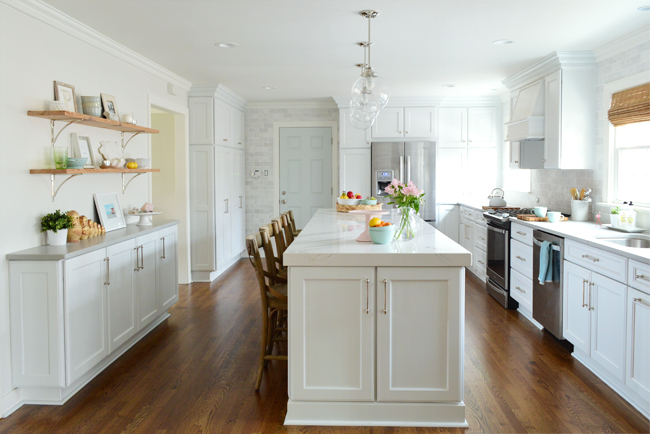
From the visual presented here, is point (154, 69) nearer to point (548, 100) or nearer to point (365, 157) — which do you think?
point (365, 157)

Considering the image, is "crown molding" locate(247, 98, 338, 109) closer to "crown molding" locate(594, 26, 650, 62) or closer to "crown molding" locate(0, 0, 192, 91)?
"crown molding" locate(0, 0, 192, 91)

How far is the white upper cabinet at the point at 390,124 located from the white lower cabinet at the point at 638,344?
4678 mm

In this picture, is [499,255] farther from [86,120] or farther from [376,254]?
[86,120]

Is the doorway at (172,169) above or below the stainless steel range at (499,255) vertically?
above

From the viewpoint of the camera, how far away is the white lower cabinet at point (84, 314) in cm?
290

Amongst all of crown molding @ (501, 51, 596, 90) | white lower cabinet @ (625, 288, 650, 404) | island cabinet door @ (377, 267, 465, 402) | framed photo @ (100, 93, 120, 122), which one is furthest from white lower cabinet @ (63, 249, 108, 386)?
crown molding @ (501, 51, 596, 90)

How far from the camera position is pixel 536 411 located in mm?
2795

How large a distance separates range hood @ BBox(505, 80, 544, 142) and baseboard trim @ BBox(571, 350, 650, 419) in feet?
7.92

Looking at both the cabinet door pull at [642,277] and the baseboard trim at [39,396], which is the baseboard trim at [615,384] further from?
the baseboard trim at [39,396]

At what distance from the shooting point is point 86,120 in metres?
3.44

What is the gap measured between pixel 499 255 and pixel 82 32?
4389 millimetres

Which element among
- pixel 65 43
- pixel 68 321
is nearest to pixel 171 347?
pixel 68 321

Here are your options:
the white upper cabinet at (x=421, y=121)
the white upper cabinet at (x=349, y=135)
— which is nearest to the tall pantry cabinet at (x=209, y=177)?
the white upper cabinet at (x=349, y=135)

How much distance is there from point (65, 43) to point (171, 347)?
2.44m
